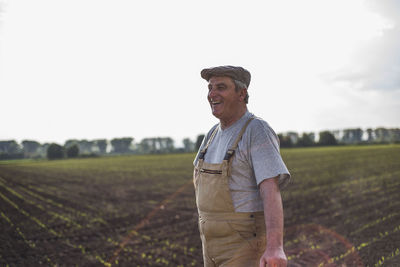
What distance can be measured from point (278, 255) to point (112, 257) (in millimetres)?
5658

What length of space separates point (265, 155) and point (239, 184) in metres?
0.26

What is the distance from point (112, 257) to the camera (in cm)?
653

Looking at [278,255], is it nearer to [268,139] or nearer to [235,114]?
[268,139]

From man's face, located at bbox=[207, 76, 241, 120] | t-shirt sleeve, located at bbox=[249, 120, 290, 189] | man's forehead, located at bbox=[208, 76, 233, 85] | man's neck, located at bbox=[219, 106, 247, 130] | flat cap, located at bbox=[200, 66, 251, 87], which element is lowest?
t-shirt sleeve, located at bbox=[249, 120, 290, 189]

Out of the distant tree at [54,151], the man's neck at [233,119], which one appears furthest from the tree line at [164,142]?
the man's neck at [233,119]

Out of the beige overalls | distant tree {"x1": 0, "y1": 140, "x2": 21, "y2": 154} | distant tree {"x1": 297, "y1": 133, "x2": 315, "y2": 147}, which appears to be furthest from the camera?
distant tree {"x1": 297, "y1": 133, "x2": 315, "y2": 147}

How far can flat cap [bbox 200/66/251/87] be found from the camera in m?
2.12

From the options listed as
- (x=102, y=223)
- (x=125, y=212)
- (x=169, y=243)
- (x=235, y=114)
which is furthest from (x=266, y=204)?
(x=125, y=212)

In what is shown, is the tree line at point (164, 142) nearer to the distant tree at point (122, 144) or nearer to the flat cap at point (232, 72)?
the distant tree at point (122, 144)

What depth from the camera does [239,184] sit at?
1978 mm

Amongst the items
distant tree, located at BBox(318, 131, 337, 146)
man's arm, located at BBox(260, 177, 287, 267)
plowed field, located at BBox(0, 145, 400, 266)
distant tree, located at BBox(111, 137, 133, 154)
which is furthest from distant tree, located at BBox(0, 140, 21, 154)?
distant tree, located at BBox(318, 131, 337, 146)

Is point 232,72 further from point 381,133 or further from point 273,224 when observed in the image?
point 381,133

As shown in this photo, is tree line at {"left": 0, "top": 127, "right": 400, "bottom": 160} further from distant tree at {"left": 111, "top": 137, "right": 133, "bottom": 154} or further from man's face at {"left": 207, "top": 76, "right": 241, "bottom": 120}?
man's face at {"left": 207, "top": 76, "right": 241, "bottom": 120}

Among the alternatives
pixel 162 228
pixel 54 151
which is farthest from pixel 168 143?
pixel 162 228
